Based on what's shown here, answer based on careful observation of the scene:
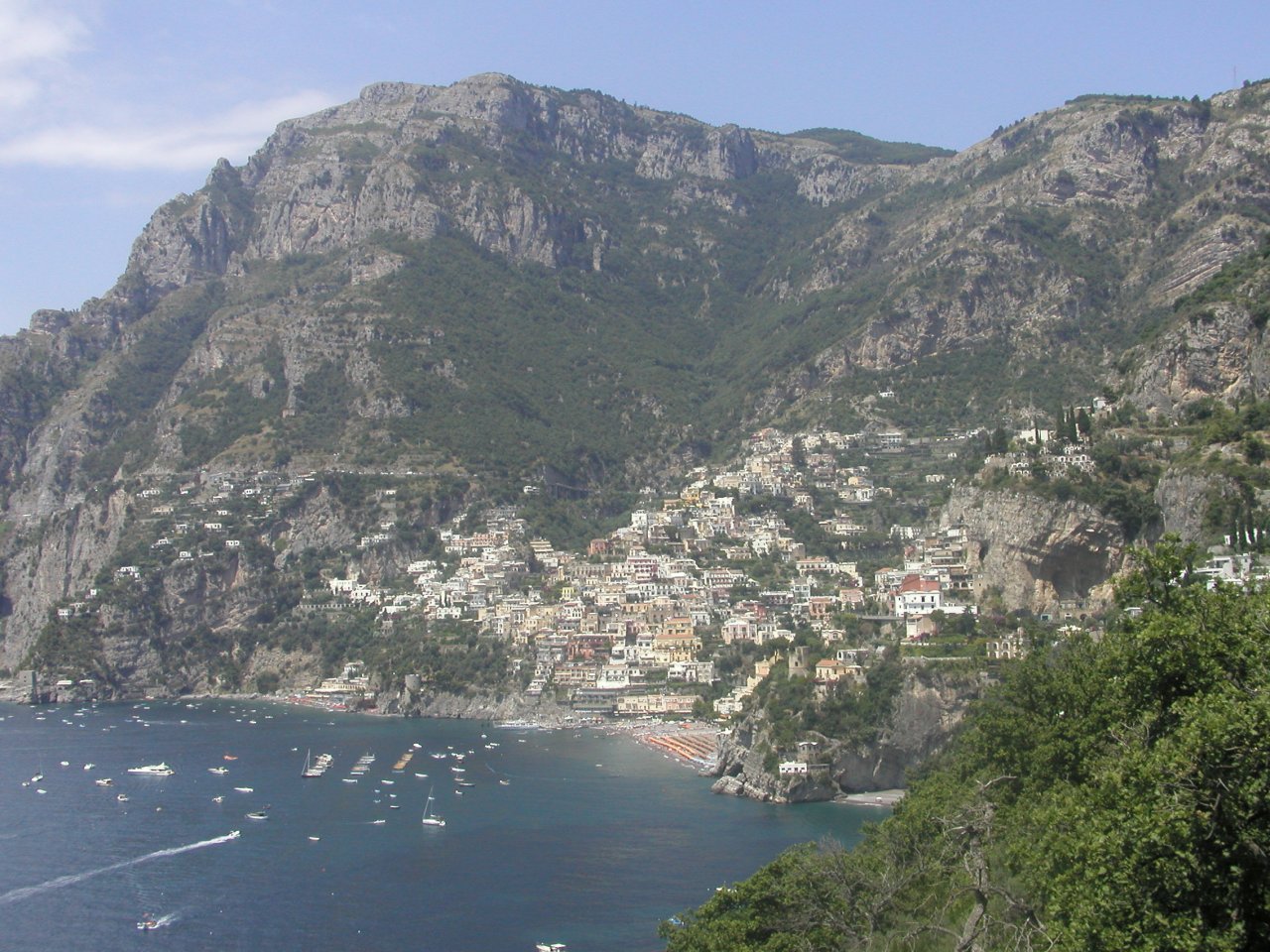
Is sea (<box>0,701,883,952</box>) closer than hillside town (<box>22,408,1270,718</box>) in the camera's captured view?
Yes

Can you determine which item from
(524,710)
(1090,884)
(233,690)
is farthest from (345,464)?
(1090,884)

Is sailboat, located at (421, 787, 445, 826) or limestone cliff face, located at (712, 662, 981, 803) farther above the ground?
limestone cliff face, located at (712, 662, 981, 803)

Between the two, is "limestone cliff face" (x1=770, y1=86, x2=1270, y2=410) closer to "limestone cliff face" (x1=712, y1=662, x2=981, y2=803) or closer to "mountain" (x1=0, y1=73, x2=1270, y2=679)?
"mountain" (x1=0, y1=73, x2=1270, y2=679)

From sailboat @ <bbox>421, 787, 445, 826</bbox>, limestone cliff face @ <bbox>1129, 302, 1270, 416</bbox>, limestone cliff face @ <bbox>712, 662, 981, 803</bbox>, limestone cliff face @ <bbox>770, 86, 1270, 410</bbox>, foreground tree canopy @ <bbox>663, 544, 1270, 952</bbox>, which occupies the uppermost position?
limestone cliff face @ <bbox>770, 86, 1270, 410</bbox>

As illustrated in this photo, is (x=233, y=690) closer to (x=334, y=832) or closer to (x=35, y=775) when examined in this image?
(x=35, y=775)

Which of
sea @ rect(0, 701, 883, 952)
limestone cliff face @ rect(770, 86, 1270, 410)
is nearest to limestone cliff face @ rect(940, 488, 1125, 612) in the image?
sea @ rect(0, 701, 883, 952)

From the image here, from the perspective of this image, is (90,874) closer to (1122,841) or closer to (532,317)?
(1122,841)

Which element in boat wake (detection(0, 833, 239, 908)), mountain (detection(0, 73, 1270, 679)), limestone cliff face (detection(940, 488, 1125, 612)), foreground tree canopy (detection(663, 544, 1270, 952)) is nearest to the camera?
foreground tree canopy (detection(663, 544, 1270, 952))

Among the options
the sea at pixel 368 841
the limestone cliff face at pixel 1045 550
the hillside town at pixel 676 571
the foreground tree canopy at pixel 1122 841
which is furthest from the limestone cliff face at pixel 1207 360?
the foreground tree canopy at pixel 1122 841
